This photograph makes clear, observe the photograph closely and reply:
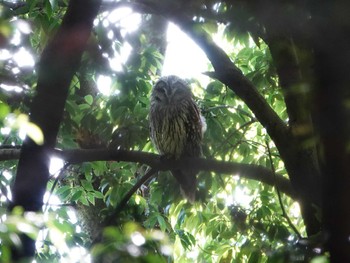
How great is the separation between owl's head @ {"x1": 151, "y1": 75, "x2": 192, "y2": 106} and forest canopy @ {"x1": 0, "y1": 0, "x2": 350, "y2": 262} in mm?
110

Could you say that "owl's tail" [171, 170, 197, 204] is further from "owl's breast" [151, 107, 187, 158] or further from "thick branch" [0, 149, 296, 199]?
"thick branch" [0, 149, 296, 199]

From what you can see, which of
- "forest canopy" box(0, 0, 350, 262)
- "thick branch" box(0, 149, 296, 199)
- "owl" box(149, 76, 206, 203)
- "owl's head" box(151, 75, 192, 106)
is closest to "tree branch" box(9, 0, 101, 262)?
"forest canopy" box(0, 0, 350, 262)

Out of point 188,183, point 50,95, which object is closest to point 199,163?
point 188,183

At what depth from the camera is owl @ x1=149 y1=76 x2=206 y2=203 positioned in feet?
15.0

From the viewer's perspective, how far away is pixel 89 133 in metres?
3.95

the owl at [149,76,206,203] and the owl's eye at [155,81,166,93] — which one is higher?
the owl's eye at [155,81,166,93]

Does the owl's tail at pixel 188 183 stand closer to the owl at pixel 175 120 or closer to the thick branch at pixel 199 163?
the owl at pixel 175 120

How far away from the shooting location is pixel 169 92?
5016mm

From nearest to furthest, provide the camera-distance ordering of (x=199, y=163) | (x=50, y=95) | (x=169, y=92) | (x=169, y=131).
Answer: (x=50, y=95) → (x=199, y=163) → (x=169, y=131) → (x=169, y=92)

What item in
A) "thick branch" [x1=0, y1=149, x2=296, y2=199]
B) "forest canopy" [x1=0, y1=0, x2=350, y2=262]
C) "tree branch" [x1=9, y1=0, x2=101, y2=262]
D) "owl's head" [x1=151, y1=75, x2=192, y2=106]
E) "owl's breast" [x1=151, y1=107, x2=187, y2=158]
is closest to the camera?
"forest canopy" [x1=0, y1=0, x2=350, y2=262]

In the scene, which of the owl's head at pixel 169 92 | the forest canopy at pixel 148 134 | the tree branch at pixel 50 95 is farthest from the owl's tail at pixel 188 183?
the tree branch at pixel 50 95

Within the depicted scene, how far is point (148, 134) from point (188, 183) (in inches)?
19.7

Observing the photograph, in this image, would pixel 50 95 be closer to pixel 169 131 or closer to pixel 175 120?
pixel 169 131

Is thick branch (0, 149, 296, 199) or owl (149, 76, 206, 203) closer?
thick branch (0, 149, 296, 199)
